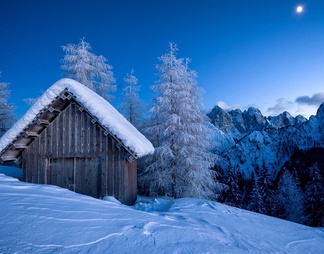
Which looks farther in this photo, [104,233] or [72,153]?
[72,153]

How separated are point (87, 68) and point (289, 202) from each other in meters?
29.7

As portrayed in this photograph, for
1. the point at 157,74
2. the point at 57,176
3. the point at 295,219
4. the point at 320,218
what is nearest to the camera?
the point at 57,176

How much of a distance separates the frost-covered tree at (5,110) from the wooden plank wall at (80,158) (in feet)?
52.0

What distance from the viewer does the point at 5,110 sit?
68.7 feet

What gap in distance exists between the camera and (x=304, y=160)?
183 ft

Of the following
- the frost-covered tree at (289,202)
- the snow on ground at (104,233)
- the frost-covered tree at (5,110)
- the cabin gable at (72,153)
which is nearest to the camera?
the snow on ground at (104,233)

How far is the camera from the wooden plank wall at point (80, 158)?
775cm

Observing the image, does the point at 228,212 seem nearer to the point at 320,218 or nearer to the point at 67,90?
the point at 67,90

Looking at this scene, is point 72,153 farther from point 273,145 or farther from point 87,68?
point 273,145

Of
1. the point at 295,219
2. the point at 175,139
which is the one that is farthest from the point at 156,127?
the point at 295,219

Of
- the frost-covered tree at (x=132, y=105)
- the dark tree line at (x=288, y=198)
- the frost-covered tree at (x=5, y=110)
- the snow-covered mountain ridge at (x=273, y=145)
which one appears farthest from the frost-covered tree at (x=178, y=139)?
the snow-covered mountain ridge at (x=273, y=145)

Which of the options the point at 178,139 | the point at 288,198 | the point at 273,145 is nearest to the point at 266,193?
the point at 288,198

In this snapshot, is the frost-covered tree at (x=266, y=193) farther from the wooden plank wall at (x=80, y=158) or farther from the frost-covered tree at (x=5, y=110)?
the frost-covered tree at (x=5, y=110)

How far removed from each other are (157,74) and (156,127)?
3.77 m
